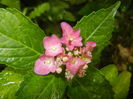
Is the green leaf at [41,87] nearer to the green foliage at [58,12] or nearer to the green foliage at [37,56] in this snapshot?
the green foliage at [37,56]

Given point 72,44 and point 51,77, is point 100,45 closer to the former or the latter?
point 72,44

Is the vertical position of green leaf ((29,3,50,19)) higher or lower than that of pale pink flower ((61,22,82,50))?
higher

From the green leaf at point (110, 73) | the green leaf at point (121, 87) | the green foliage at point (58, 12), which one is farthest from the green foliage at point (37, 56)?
the green foliage at point (58, 12)

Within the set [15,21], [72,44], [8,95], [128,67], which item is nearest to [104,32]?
[72,44]

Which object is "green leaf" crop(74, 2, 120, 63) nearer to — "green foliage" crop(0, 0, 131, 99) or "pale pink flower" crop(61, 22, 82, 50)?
"green foliage" crop(0, 0, 131, 99)

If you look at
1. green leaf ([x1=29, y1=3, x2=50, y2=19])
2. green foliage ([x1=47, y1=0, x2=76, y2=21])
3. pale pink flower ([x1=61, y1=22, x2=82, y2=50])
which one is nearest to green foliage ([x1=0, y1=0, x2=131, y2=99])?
pale pink flower ([x1=61, y1=22, x2=82, y2=50])
